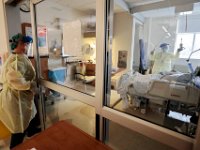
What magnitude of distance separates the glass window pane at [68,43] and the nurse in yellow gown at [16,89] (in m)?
0.29

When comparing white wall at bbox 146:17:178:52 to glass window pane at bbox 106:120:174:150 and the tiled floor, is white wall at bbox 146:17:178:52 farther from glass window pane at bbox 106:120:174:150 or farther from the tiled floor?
glass window pane at bbox 106:120:174:150

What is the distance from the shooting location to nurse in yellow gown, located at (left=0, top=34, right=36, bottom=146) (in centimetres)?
158

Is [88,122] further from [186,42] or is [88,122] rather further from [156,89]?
[186,42]

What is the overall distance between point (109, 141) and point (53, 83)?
935mm

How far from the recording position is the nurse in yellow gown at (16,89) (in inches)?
62.4

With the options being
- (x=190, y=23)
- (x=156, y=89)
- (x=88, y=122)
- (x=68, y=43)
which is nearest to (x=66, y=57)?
(x=68, y=43)

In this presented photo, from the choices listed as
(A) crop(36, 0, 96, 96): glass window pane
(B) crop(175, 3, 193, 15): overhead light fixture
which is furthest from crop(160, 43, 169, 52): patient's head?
(A) crop(36, 0, 96, 96): glass window pane

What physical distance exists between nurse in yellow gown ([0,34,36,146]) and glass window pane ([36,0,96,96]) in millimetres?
294

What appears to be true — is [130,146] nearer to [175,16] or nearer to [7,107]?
[7,107]

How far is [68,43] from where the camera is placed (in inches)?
58.8

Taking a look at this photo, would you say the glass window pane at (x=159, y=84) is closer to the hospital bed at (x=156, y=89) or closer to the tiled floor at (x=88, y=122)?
the hospital bed at (x=156, y=89)

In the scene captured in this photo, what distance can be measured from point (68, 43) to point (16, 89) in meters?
0.83

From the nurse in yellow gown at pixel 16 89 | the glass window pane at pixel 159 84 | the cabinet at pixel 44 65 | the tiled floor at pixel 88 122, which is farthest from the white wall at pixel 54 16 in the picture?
the tiled floor at pixel 88 122

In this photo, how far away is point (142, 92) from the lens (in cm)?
177
